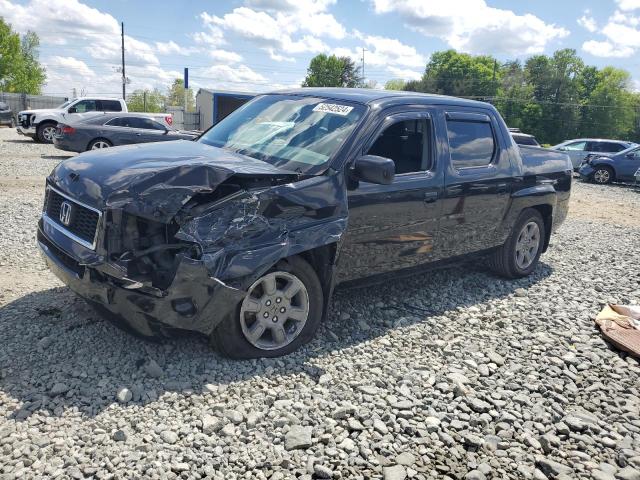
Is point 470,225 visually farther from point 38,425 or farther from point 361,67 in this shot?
point 361,67

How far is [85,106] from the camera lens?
21.0 m

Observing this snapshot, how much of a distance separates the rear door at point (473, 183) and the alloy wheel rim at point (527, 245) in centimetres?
53

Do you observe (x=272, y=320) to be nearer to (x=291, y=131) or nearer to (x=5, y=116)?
(x=291, y=131)

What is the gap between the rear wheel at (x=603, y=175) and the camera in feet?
65.9

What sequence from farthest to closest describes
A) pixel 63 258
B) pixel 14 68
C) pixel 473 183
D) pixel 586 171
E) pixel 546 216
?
pixel 14 68 → pixel 586 171 → pixel 546 216 → pixel 473 183 → pixel 63 258

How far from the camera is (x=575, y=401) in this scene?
3.71 meters

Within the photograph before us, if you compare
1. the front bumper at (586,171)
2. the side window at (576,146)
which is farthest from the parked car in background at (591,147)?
the front bumper at (586,171)

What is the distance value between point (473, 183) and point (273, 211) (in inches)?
92.2

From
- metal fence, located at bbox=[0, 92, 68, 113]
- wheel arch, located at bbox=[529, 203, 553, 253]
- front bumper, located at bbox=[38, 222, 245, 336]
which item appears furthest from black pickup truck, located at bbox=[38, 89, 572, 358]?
metal fence, located at bbox=[0, 92, 68, 113]

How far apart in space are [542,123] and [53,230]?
7661 cm

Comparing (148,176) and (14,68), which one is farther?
(14,68)

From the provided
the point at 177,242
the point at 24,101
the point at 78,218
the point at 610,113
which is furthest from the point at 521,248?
the point at 610,113

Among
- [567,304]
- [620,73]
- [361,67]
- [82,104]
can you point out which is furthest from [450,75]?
[567,304]

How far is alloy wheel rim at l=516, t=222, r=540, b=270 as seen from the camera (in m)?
6.14
